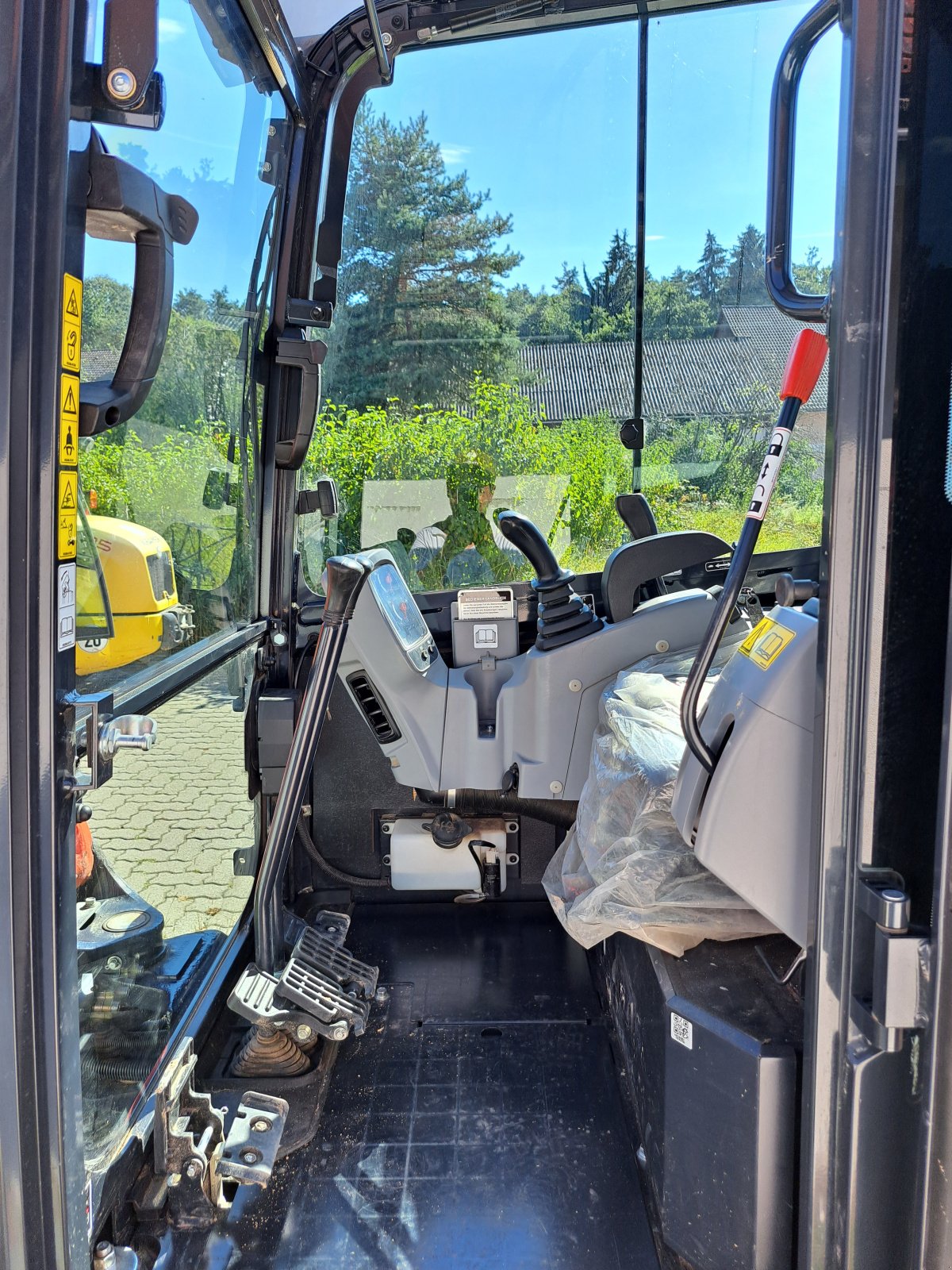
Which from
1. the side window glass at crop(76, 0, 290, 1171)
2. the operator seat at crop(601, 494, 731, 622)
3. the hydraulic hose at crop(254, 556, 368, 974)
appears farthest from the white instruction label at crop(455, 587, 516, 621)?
the side window glass at crop(76, 0, 290, 1171)

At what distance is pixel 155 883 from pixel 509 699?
1.00 meters

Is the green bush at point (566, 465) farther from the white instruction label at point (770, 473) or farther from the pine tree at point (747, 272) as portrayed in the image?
the white instruction label at point (770, 473)

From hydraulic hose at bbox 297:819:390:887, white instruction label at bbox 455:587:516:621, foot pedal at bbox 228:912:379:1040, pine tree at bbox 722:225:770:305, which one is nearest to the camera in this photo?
foot pedal at bbox 228:912:379:1040

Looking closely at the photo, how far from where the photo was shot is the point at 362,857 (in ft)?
8.30

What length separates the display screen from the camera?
227 cm

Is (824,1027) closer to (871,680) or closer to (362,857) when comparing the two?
(871,680)

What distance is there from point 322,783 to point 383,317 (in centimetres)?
126

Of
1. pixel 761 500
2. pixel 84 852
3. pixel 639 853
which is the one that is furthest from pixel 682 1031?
pixel 84 852

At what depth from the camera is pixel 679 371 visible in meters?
2.34

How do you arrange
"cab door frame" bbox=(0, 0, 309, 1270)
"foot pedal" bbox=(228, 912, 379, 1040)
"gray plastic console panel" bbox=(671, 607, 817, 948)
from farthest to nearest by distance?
"foot pedal" bbox=(228, 912, 379, 1040) < "gray plastic console panel" bbox=(671, 607, 817, 948) < "cab door frame" bbox=(0, 0, 309, 1270)

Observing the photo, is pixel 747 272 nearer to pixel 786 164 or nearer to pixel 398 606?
pixel 786 164

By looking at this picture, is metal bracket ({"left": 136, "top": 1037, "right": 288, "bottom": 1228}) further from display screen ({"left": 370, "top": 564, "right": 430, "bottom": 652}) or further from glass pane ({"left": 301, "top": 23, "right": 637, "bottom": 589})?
glass pane ({"left": 301, "top": 23, "right": 637, "bottom": 589})

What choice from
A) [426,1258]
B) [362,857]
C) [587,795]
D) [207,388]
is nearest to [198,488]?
[207,388]

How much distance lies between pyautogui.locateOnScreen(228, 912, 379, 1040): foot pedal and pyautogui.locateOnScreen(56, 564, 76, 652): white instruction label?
3.81 ft
